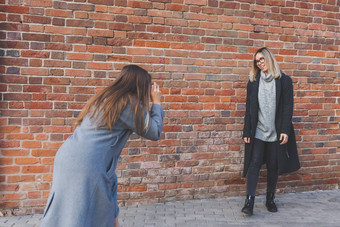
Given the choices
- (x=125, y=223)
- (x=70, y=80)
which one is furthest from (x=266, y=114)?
(x=70, y=80)

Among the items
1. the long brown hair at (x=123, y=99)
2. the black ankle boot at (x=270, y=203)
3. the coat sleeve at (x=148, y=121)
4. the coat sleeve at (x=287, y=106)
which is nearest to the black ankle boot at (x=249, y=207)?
the black ankle boot at (x=270, y=203)

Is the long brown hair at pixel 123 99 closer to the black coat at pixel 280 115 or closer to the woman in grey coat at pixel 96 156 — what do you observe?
the woman in grey coat at pixel 96 156

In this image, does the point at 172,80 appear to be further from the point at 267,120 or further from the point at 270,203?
the point at 270,203

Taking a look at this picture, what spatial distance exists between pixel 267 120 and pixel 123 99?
218cm

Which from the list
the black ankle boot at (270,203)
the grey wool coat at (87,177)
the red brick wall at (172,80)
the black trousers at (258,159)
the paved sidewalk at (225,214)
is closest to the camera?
the grey wool coat at (87,177)

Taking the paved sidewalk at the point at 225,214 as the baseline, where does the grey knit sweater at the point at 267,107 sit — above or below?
above

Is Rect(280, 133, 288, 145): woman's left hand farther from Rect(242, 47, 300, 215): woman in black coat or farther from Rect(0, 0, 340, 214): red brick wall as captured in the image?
Rect(0, 0, 340, 214): red brick wall

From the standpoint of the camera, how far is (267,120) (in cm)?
381

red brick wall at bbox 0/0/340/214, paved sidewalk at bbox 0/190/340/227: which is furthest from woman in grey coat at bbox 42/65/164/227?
red brick wall at bbox 0/0/340/214

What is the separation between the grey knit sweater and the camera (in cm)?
380

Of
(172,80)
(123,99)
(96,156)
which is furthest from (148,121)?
Answer: (172,80)

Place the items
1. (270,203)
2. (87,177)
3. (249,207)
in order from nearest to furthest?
1. (87,177)
2. (249,207)
3. (270,203)

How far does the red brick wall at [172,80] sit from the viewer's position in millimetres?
3697

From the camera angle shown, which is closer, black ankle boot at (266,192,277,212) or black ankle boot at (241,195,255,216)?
black ankle boot at (241,195,255,216)
